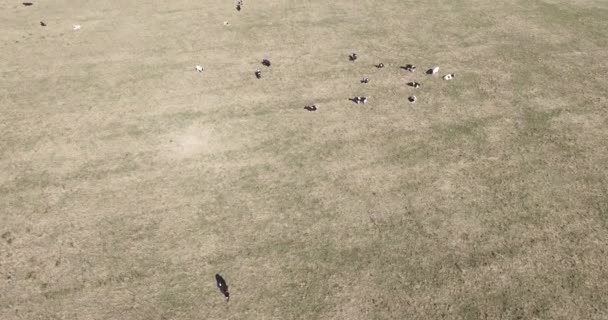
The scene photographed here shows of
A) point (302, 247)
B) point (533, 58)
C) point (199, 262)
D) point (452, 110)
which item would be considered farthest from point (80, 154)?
point (533, 58)

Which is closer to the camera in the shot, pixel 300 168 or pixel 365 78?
pixel 300 168

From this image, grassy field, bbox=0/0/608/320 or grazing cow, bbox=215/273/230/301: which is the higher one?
grassy field, bbox=0/0/608/320

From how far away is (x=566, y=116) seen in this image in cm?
627

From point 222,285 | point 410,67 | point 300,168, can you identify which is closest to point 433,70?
point 410,67

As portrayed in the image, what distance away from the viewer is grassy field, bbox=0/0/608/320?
14.0ft

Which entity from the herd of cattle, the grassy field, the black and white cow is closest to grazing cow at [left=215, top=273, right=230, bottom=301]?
the grassy field

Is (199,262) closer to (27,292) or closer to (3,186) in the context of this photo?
(27,292)

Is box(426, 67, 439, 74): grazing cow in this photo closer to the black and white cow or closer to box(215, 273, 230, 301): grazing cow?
the black and white cow

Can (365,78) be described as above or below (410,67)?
below

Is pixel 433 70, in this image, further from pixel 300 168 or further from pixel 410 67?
pixel 300 168

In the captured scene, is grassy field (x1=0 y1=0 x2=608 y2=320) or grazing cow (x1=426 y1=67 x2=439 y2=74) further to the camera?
grazing cow (x1=426 y1=67 x2=439 y2=74)

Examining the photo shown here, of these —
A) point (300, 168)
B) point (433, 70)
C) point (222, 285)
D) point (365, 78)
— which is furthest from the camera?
point (433, 70)

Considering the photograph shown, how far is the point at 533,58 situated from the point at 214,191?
5308 mm

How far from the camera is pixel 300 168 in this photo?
545cm
